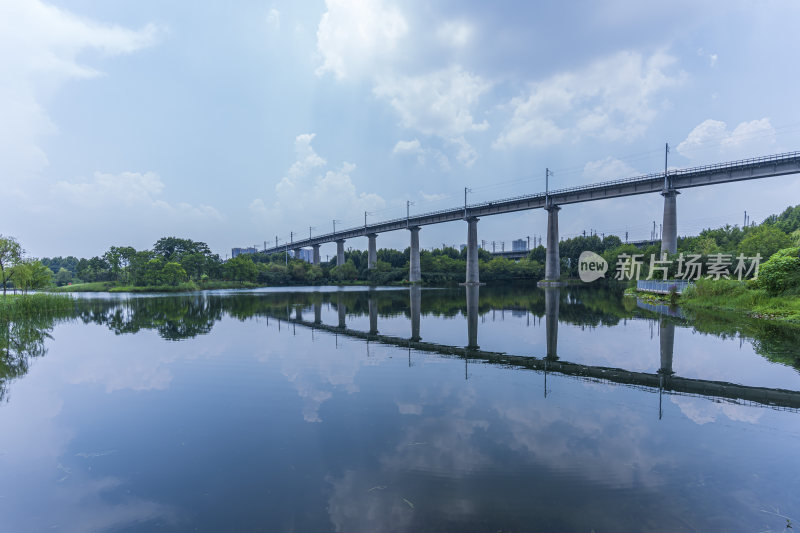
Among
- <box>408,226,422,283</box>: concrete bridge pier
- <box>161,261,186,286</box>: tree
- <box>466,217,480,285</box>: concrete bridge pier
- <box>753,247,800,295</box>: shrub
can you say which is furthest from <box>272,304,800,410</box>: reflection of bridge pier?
<box>408,226,422,283</box>: concrete bridge pier

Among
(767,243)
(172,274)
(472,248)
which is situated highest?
(472,248)

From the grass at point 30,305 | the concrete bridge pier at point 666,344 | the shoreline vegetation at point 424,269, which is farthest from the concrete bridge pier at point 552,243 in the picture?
the grass at point 30,305

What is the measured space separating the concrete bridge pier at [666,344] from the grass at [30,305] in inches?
1491

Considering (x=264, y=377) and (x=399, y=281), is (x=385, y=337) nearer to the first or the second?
(x=264, y=377)

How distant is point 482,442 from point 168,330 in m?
20.0

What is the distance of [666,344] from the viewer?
50.0 feet

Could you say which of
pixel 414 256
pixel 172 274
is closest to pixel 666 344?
pixel 172 274

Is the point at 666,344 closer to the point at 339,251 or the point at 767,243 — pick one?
the point at 767,243

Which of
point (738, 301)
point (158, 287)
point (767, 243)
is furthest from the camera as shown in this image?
point (158, 287)

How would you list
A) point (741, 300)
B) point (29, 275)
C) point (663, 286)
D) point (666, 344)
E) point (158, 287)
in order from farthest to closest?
point (158, 287), point (663, 286), point (29, 275), point (741, 300), point (666, 344)

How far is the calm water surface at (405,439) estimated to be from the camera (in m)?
4.77

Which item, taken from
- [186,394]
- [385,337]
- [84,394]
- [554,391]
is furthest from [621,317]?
[84,394]

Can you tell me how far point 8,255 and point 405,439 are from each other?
46.0m

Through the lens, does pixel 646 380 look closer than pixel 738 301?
Yes
